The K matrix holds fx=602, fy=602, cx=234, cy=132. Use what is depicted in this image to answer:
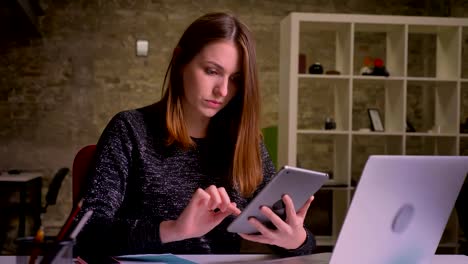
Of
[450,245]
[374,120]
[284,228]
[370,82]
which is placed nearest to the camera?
[284,228]

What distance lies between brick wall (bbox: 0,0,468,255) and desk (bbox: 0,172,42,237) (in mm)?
237

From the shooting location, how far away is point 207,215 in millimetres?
1411

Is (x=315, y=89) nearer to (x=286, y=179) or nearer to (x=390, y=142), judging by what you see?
(x=390, y=142)

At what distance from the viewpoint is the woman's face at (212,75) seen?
174 centimetres

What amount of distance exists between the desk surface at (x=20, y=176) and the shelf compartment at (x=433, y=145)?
4.35 metres

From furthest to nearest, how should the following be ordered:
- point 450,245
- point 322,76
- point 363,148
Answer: point 363,148
point 450,245
point 322,76

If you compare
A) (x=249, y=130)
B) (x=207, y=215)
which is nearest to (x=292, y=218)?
(x=207, y=215)

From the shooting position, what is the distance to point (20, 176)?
6891 millimetres

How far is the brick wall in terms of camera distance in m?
7.64

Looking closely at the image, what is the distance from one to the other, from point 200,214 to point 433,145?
5684mm

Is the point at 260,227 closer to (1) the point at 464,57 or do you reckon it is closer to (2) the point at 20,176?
(2) the point at 20,176

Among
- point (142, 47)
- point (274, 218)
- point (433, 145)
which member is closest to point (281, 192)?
point (274, 218)

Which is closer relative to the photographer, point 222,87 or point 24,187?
point 222,87

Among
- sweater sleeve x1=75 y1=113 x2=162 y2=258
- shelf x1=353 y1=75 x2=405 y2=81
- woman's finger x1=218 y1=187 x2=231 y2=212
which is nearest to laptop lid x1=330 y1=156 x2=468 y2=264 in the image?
woman's finger x1=218 y1=187 x2=231 y2=212
